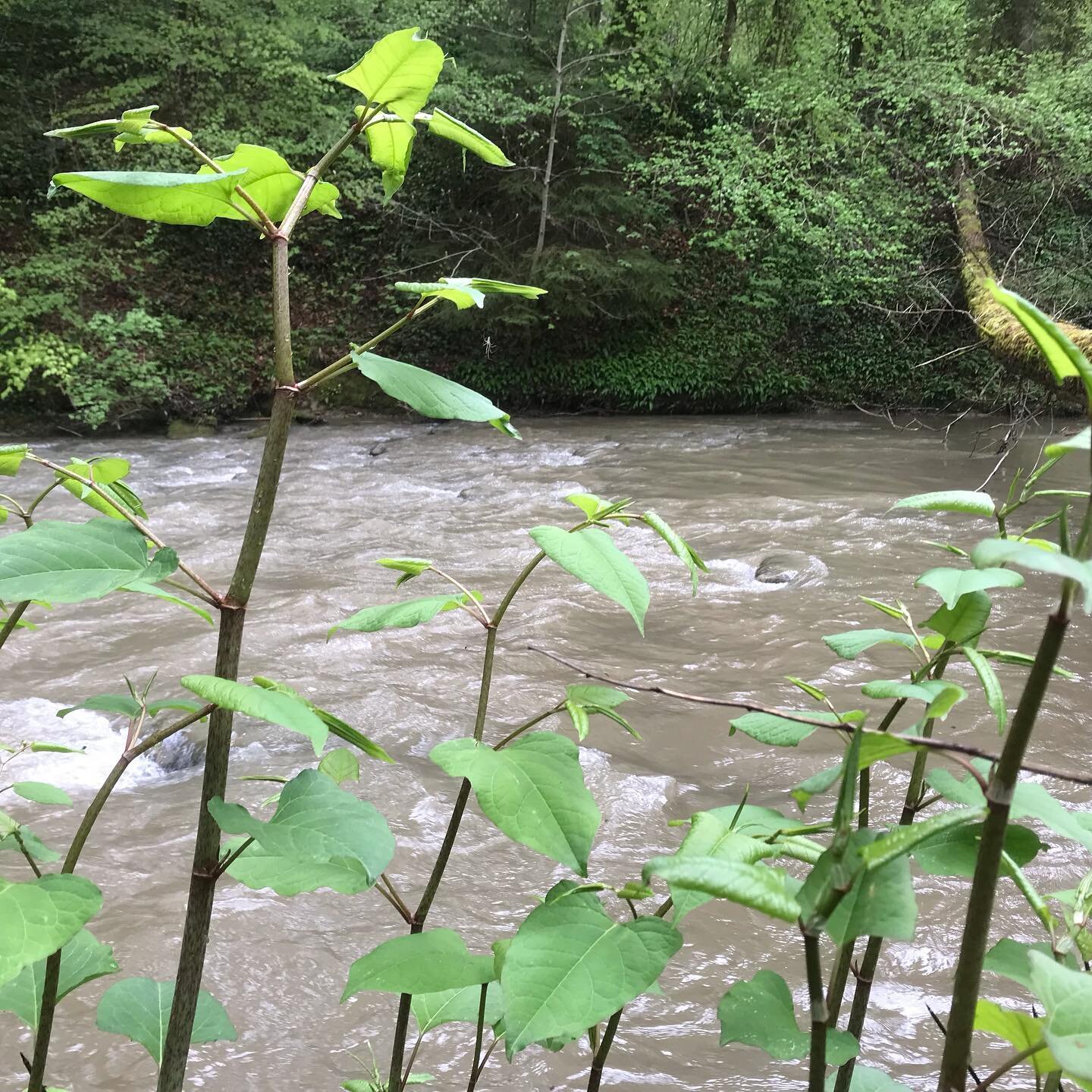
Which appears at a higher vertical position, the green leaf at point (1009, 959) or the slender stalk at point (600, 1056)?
the green leaf at point (1009, 959)

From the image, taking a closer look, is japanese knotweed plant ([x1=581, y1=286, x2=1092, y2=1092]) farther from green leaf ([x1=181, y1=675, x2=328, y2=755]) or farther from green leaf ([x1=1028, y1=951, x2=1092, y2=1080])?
green leaf ([x1=181, y1=675, x2=328, y2=755])

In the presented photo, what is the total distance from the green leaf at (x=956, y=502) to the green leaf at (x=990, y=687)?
12 cm

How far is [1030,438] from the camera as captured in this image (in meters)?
11.3

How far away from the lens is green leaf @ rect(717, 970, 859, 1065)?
0.65 metres

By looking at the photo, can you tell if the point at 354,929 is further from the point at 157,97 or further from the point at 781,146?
the point at 157,97

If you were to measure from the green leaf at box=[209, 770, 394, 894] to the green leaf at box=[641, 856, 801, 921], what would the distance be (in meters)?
A: 0.24

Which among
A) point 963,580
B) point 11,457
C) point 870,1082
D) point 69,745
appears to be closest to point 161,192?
point 11,457

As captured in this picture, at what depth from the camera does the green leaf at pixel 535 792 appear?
0.64 metres

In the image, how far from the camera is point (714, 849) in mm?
568

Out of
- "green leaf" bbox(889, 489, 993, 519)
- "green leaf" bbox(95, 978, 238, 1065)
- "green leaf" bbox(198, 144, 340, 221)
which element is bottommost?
"green leaf" bbox(95, 978, 238, 1065)

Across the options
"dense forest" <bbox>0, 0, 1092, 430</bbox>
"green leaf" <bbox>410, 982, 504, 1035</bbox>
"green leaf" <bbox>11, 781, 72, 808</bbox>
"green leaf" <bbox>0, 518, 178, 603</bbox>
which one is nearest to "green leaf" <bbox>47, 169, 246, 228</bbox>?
"green leaf" <bbox>0, 518, 178, 603</bbox>

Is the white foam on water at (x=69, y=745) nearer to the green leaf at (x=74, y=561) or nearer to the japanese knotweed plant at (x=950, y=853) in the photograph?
the green leaf at (x=74, y=561)

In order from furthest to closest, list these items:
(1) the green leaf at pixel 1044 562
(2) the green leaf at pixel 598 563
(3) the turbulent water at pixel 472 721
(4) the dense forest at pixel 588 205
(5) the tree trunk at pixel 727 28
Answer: (5) the tree trunk at pixel 727 28
(4) the dense forest at pixel 588 205
(3) the turbulent water at pixel 472 721
(2) the green leaf at pixel 598 563
(1) the green leaf at pixel 1044 562

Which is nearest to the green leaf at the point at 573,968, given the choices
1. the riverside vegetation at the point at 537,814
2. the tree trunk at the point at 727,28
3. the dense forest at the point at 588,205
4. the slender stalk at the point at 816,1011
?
the riverside vegetation at the point at 537,814
